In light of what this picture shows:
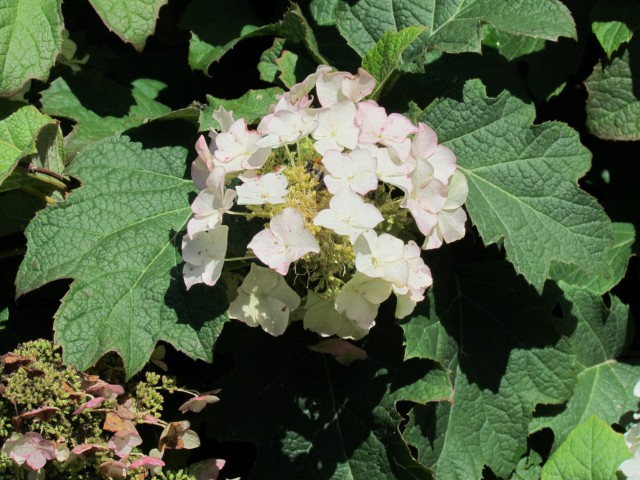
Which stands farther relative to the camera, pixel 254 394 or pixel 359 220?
pixel 254 394

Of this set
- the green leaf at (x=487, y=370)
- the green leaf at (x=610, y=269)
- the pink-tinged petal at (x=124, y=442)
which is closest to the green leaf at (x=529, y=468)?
the green leaf at (x=487, y=370)

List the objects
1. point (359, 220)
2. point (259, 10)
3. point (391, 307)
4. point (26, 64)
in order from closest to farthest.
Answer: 1. point (359, 220)
2. point (26, 64)
3. point (391, 307)
4. point (259, 10)

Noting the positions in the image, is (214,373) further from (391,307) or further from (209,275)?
(209,275)

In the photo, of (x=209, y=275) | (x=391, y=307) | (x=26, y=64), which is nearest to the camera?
(x=209, y=275)

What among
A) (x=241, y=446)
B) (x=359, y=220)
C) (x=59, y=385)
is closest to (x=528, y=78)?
(x=359, y=220)

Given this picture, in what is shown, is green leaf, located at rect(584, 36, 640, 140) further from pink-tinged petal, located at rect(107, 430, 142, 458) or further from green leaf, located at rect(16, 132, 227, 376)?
pink-tinged petal, located at rect(107, 430, 142, 458)

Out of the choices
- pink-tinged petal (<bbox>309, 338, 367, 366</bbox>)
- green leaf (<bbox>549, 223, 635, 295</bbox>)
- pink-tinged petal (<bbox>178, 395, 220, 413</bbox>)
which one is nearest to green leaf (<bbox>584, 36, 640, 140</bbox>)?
green leaf (<bbox>549, 223, 635, 295</bbox>)

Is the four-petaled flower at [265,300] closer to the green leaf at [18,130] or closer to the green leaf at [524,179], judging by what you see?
the green leaf at [524,179]
